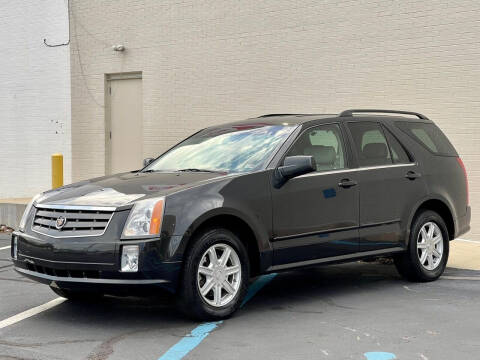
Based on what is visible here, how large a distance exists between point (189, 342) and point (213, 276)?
74 centimetres

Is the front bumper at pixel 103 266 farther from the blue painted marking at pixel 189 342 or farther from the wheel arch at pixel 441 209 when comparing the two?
the wheel arch at pixel 441 209

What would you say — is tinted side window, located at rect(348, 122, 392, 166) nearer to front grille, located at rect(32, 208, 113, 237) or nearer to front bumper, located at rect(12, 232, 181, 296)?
front bumper, located at rect(12, 232, 181, 296)

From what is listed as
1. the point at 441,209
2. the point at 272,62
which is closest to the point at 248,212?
the point at 441,209

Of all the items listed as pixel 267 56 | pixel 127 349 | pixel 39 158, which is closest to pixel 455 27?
pixel 267 56

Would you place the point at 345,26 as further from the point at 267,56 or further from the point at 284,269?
the point at 284,269

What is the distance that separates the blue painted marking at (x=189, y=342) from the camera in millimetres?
5172

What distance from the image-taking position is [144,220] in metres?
5.83

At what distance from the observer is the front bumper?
5758 millimetres

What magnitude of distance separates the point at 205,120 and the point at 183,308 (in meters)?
9.24

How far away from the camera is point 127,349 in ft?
17.5

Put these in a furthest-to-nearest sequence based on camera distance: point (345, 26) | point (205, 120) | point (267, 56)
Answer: point (205, 120)
point (267, 56)
point (345, 26)

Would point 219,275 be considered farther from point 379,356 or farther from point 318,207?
point 379,356

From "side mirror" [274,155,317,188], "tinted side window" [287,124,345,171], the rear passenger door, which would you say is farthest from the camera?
the rear passenger door

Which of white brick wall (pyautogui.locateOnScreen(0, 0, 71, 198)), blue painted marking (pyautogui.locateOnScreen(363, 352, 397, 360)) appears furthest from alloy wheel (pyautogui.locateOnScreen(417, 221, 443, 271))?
white brick wall (pyautogui.locateOnScreen(0, 0, 71, 198))
